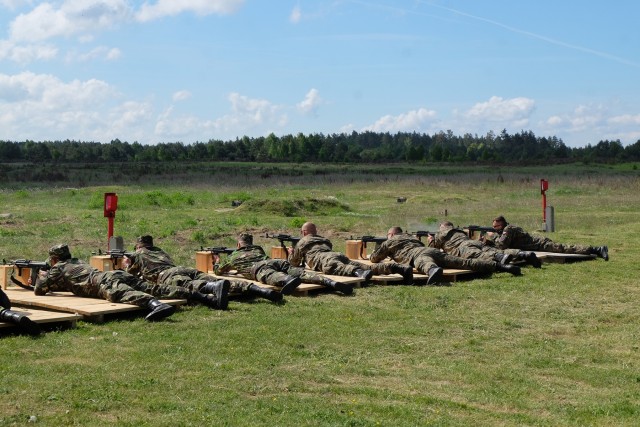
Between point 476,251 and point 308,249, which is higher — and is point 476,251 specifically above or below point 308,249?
below

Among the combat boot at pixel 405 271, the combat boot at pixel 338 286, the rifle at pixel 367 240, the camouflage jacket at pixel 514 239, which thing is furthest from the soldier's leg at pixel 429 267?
the camouflage jacket at pixel 514 239

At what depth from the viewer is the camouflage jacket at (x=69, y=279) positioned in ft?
46.6

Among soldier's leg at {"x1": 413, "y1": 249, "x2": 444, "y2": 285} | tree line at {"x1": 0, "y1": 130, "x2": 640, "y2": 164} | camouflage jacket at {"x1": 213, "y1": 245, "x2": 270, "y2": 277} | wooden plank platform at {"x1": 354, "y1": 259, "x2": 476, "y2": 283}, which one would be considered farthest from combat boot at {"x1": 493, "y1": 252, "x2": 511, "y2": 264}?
tree line at {"x1": 0, "y1": 130, "x2": 640, "y2": 164}

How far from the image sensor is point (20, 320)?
11.5 m

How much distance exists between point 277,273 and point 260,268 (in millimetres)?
425

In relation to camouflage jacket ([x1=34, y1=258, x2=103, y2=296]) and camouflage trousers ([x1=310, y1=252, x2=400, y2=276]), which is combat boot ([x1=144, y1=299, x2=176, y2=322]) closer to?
camouflage jacket ([x1=34, y1=258, x2=103, y2=296])

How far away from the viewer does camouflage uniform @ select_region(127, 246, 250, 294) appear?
14430 millimetres

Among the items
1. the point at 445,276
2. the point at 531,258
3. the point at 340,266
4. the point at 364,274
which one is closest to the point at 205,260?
the point at 340,266

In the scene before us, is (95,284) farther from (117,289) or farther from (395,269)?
(395,269)

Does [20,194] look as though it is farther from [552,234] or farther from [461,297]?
[461,297]

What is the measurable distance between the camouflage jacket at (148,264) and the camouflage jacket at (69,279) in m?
0.93

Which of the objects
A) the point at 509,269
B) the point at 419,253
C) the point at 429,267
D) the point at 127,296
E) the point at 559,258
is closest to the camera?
the point at 127,296

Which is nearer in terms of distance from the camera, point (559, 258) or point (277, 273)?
point (277, 273)

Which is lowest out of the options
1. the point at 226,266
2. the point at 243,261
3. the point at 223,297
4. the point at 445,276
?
the point at 445,276
